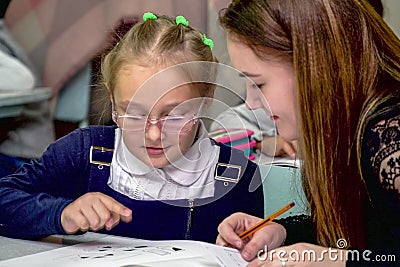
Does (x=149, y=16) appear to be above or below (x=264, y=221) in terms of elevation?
above

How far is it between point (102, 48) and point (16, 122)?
0.15 m

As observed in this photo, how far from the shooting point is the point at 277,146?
0.76 m

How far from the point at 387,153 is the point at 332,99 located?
82 millimetres

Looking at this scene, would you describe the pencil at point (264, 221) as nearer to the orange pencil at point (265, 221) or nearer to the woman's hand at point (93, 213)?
the orange pencil at point (265, 221)

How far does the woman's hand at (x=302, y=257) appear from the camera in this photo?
2.36ft

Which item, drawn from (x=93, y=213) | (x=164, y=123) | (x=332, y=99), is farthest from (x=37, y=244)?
(x=332, y=99)

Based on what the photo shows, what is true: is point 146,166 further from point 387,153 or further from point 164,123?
point 387,153

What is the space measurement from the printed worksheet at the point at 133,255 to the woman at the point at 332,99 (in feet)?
0.10

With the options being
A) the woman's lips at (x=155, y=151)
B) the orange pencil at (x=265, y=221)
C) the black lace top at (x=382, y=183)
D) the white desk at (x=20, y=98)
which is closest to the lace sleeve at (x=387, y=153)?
the black lace top at (x=382, y=183)

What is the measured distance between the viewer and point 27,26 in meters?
0.83

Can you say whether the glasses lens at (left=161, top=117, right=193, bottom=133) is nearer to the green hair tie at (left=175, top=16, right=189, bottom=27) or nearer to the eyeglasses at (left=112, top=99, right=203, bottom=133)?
the eyeglasses at (left=112, top=99, right=203, bottom=133)

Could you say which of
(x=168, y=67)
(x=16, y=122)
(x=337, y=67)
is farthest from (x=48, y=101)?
(x=337, y=67)

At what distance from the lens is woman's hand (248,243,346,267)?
718 millimetres

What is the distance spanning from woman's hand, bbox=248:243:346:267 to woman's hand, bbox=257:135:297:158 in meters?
0.10
